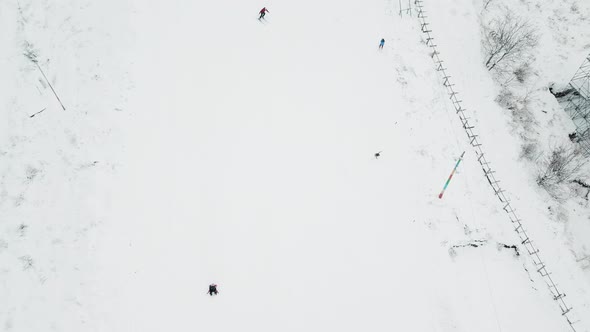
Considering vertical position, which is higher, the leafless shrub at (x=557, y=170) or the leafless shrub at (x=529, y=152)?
the leafless shrub at (x=529, y=152)

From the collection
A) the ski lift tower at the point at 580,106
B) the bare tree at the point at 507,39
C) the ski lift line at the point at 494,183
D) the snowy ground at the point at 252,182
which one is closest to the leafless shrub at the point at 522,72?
the bare tree at the point at 507,39

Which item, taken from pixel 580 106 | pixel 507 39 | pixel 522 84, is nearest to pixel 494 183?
pixel 522 84

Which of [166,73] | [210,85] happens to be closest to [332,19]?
[210,85]

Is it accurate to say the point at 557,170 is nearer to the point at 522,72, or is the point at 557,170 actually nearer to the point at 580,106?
the point at 580,106

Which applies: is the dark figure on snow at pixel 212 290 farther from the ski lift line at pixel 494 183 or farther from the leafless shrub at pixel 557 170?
the leafless shrub at pixel 557 170

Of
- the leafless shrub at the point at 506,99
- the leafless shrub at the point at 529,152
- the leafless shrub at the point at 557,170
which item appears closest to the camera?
the leafless shrub at the point at 557,170

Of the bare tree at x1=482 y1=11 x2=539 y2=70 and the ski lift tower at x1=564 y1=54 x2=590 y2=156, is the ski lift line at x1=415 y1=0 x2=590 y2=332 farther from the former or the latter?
the ski lift tower at x1=564 y1=54 x2=590 y2=156

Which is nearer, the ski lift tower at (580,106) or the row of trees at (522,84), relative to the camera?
the row of trees at (522,84)
